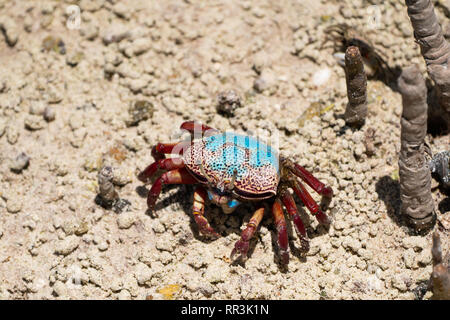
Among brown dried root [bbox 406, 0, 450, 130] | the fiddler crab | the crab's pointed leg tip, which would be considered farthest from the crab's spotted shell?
brown dried root [bbox 406, 0, 450, 130]

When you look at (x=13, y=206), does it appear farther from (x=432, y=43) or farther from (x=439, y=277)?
(x=432, y=43)

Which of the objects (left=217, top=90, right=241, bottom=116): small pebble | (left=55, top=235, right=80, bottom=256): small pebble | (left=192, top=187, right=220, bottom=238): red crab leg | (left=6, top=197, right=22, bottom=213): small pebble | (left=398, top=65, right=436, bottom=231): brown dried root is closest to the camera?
(left=398, top=65, right=436, bottom=231): brown dried root

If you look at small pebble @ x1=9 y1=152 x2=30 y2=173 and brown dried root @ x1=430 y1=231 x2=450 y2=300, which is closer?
brown dried root @ x1=430 y1=231 x2=450 y2=300

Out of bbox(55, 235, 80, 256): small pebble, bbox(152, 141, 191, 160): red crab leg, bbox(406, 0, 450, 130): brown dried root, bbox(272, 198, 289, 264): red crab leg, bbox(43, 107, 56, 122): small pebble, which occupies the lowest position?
bbox(55, 235, 80, 256): small pebble

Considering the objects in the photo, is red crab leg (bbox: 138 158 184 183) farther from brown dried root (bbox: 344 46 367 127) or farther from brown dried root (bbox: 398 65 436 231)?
brown dried root (bbox: 398 65 436 231)

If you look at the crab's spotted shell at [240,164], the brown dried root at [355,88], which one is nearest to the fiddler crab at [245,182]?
the crab's spotted shell at [240,164]

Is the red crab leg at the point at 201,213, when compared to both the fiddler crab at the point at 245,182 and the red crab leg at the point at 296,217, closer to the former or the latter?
the fiddler crab at the point at 245,182

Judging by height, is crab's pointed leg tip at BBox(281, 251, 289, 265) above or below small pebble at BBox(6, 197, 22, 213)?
above
